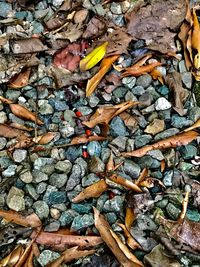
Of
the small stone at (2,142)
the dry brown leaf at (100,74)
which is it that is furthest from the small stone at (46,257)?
the dry brown leaf at (100,74)

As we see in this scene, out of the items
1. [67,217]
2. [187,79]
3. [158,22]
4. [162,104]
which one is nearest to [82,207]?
[67,217]

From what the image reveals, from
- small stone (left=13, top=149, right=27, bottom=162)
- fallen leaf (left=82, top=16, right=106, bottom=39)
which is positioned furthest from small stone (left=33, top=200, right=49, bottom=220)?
fallen leaf (left=82, top=16, right=106, bottom=39)

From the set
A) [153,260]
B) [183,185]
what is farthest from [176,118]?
[153,260]

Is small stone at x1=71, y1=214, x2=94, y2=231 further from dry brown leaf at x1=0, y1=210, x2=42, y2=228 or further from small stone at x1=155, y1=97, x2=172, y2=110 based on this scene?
small stone at x1=155, y1=97, x2=172, y2=110

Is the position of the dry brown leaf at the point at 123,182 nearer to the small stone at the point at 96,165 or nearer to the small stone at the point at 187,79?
the small stone at the point at 96,165

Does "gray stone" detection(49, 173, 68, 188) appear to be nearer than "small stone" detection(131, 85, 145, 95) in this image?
Yes

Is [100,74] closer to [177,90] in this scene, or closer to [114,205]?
[177,90]
